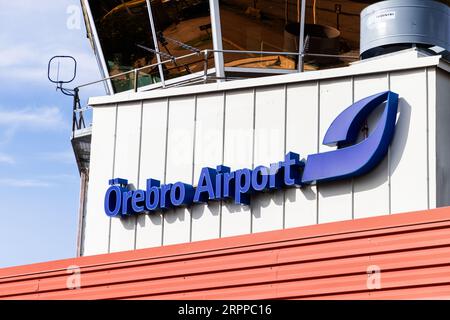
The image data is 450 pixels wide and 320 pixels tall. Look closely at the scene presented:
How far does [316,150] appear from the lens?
13.9 metres

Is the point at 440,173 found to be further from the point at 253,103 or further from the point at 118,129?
the point at 118,129

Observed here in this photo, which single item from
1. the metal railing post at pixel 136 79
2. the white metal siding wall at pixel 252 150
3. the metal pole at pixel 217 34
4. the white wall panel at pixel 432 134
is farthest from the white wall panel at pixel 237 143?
the metal railing post at pixel 136 79

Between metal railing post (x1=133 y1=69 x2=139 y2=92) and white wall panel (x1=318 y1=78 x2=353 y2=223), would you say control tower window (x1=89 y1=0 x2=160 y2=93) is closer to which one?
metal railing post (x1=133 y1=69 x2=139 y2=92)

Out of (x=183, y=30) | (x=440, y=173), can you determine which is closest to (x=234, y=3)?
(x=183, y=30)

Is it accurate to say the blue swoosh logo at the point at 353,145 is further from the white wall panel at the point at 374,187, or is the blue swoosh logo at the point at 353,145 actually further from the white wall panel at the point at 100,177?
the white wall panel at the point at 100,177

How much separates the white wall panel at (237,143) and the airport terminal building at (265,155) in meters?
0.02

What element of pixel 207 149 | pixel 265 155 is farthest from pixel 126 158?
pixel 265 155

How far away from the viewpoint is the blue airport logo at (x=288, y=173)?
1304 cm

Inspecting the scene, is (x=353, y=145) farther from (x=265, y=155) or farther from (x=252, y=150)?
(x=252, y=150)

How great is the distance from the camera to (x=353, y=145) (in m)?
13.3

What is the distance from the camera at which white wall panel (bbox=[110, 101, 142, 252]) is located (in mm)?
15930

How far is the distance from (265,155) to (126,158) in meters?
2.87

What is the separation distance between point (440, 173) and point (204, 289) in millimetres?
3539

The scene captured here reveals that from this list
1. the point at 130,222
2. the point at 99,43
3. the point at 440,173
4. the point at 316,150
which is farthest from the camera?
the point at 99,43
